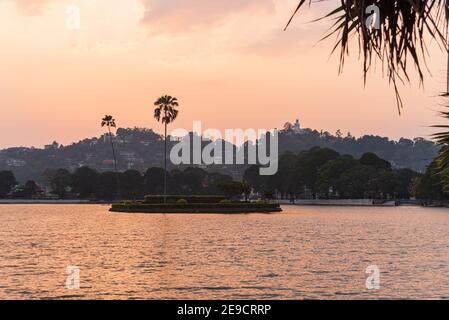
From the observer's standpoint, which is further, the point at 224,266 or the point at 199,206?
the point at 199,206

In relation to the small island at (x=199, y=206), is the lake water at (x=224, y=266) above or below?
below

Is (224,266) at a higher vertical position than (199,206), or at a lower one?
lower

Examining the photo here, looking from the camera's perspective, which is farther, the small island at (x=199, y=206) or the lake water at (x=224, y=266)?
the small island at (x=199, y=206)

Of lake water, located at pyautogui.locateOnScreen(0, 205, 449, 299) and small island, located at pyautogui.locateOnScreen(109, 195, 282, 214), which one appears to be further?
small island, located at pyautogui.locateOnScreen(109, 195, 282, 214)

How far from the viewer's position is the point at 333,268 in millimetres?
55031

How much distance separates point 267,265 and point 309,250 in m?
17.2

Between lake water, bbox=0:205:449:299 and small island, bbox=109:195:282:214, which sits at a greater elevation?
small island, bbox=109:195:282:214
